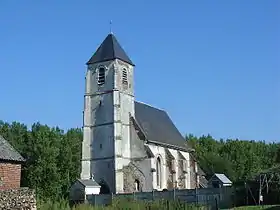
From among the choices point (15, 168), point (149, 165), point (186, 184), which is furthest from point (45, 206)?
point (186, 184)

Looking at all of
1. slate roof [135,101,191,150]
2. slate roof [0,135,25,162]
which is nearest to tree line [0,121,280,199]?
slate roof [135,101,191,150]

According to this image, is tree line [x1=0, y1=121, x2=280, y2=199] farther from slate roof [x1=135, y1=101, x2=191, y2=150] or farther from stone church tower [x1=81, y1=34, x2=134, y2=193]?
slate roof [x1=135, y1=101, x2=191, y2=150]

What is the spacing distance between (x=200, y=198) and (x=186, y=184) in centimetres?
1825

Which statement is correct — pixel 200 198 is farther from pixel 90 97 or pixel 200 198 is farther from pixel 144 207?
pixel 90 97

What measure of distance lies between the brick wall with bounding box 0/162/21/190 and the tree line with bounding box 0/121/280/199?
2317 centimetres

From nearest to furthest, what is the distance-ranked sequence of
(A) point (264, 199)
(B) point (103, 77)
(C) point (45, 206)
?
(C) point (45, 206) → (A) point (264, 199) → (B) point (103, 77)

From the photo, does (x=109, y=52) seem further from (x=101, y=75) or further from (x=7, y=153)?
(x=7, y=153)

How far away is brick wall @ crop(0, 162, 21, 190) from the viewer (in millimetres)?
18062

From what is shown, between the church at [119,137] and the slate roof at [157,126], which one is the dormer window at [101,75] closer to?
the church at [119,137]

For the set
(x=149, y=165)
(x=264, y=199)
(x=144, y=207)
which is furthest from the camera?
(x=149, y=165)

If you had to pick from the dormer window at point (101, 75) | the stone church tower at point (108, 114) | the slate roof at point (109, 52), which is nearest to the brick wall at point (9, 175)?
the stone church tower at point (108, 114)

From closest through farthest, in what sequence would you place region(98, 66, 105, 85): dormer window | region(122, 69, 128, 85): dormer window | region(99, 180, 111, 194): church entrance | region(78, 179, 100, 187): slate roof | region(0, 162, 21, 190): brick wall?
region(0, 162, 21, 190): brick wall
region(78, 179, 100, 187): slate roof
region(99, 180, 111, 194): church entrance
region(98, 66, 105, 85): dormer window
region(122, 69, 128, 85): dormer window

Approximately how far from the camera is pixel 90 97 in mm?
Result: 45938

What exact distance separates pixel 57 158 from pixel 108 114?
523 inches
